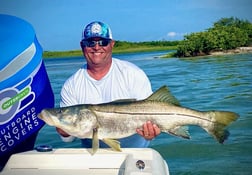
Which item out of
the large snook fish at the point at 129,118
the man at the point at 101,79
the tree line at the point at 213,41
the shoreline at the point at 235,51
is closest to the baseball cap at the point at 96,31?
the man at the point at 101,79

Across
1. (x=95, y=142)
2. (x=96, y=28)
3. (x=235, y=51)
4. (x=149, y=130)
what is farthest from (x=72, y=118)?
(x=235, y=51)

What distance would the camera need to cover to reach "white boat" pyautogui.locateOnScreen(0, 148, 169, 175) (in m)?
3.18

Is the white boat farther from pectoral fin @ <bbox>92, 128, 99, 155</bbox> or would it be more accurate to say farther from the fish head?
the fish head

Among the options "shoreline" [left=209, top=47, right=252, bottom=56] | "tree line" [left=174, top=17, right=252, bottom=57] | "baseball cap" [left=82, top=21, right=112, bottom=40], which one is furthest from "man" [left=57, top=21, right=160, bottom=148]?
"tree line" [left=174, top=17, right=252, bottom=57]

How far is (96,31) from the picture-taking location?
151 inches

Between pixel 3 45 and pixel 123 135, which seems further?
pixel 3 45

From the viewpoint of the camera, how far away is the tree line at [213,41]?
193 feet

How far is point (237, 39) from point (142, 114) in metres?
59.0

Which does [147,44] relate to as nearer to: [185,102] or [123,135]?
[185,102]

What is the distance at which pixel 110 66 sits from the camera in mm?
4020

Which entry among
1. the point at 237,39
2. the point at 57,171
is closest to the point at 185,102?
the point at 57,171

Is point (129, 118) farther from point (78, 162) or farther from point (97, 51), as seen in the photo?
point (97, 51)

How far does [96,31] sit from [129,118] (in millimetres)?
965

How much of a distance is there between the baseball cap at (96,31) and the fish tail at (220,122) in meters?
1.26
